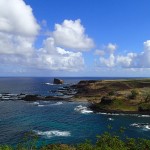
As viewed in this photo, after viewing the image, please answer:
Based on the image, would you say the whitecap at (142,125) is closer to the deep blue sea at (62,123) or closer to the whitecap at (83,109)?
the deep blue sea at (62,123)

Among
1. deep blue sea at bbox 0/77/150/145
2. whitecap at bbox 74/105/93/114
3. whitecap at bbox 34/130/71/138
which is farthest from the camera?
whitecap at bbox 74/105/93/114

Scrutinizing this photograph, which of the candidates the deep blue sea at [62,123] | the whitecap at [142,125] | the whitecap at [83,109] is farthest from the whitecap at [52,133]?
the whitecap at [83,109]

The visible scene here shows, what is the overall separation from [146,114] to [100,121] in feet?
68.1

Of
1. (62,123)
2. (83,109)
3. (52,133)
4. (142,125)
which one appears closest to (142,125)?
(142,125)

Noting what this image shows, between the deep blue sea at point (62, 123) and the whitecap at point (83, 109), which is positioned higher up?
the whitecap at point (83, 109)

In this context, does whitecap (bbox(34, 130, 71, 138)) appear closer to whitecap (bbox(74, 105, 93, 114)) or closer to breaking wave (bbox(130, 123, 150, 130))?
breaking wave (bbox(130, 123, 150, 130))

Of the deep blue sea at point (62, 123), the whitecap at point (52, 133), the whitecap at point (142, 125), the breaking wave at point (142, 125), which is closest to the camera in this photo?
the deep blue sea at point (62, 123)

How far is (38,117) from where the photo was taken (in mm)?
108500

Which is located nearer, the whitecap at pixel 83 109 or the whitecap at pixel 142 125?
the whitecap at pixel 142 125

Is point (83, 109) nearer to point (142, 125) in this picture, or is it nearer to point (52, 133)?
point (142, 125)

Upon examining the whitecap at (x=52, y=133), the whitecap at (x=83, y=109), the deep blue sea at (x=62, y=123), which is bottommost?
the whitecap at (x=52, y=133)

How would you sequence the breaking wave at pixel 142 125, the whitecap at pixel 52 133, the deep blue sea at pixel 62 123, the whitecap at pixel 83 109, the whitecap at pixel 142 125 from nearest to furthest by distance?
1. the deep blue sea at pixel 62 123
2. the whitecap at pixel 52 133
3. the whitecap at pixel 142 125
4. the breaking wave at pixel 142 125
5. the whitecap at pixel 83 109

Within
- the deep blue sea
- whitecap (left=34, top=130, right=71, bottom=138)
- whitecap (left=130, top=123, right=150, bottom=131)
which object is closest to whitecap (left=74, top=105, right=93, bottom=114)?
the deep blue sea

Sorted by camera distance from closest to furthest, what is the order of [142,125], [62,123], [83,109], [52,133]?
[52,133]
[142,125]
[62,123]
[83,109]
